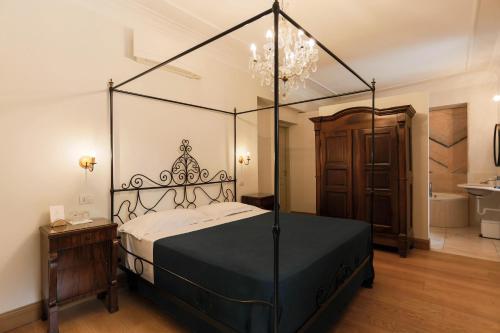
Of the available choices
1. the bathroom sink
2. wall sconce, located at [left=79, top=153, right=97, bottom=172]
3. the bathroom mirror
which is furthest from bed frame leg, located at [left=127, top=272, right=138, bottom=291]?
the bathroom mirror

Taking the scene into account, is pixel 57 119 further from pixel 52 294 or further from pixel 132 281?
pixel 132 281

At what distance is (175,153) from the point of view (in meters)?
3.43

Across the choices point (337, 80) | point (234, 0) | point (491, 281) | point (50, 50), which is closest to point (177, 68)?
point (234, 0)

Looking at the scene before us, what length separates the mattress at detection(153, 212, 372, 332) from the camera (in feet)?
5.06

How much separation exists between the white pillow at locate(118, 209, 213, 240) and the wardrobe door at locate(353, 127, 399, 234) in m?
2.55

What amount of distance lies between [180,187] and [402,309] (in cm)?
277

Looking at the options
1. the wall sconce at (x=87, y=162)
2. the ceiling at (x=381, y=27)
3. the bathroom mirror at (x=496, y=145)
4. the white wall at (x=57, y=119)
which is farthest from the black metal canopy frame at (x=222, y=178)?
the bathroom mirror at (x=496, y=145)

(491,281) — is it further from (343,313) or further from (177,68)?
(177,68)

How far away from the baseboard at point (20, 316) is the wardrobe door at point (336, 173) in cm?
378

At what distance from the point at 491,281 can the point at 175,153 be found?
13.1 feet

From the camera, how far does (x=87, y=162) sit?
2.52 meters

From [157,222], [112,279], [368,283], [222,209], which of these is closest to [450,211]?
[368,283]

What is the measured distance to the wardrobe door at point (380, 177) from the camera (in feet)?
12.4

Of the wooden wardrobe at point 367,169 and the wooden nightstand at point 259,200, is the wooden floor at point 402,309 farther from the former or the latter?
the wooden nightstand at point 259,200
